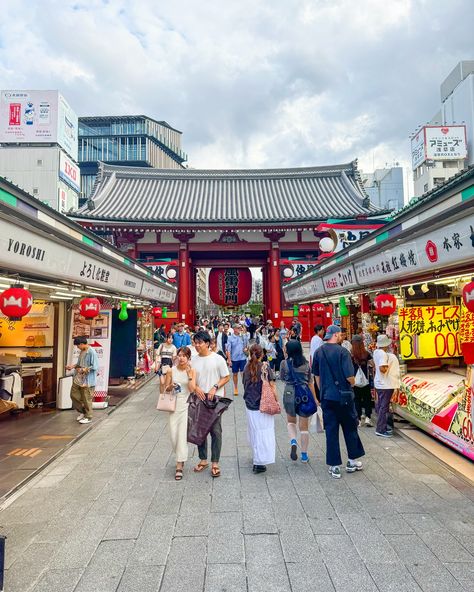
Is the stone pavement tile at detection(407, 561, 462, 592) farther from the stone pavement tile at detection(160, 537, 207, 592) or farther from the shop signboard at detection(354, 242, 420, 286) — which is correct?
the shop signboard at detection(354, 242, 420, 286)

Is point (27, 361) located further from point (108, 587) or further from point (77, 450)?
point (108, 587)

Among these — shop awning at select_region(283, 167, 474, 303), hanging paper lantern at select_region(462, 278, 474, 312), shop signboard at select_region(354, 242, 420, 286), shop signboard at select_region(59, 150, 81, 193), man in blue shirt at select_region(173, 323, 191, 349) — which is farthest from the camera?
shop signboard at select_region(59, 150, 81, 193)

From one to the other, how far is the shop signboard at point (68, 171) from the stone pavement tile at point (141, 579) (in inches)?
1858

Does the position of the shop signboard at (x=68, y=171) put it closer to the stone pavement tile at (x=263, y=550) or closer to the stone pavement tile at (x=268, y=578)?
the stone pavement tile at (x=263, y=550)

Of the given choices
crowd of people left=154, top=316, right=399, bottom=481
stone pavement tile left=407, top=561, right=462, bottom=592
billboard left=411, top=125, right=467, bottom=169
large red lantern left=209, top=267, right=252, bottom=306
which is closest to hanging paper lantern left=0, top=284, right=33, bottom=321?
crowd of people left=154, top=316, right=399, bottom=481

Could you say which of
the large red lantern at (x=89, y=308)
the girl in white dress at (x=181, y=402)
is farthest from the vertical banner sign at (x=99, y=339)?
the girl in white dress at (x=181, y=402)

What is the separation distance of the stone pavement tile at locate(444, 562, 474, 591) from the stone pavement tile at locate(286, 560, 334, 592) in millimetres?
976

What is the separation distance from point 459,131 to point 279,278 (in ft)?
102

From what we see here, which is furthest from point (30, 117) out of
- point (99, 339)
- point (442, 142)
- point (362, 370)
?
point (362, 370)

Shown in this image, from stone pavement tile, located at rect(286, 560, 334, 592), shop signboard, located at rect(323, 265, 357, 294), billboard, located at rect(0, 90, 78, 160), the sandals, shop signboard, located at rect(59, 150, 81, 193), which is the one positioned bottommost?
stone pavement tile, located at rect(286, 560, 334, 592)

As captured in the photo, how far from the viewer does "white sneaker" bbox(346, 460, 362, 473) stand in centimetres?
483

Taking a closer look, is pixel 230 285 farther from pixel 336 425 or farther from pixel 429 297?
pixel 336 425

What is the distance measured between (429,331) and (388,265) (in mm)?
1624

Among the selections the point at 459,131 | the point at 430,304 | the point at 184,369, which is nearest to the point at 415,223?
the point at 430,304
